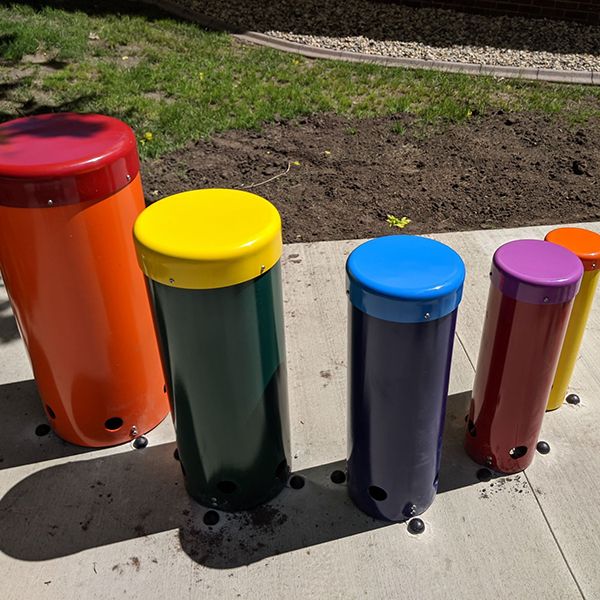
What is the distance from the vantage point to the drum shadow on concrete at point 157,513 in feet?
9.46

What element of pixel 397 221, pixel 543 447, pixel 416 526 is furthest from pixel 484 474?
pixel 397 221

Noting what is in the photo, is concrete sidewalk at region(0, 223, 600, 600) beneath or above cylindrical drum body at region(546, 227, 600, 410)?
beneath

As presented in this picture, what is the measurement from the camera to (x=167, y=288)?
2424 millimetres

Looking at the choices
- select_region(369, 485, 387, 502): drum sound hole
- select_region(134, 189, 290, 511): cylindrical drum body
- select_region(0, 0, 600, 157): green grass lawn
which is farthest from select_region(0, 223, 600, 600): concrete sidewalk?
select_region(0, 0, 600, 157): green grass lawn

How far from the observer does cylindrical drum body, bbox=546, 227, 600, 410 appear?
3098 millimetres

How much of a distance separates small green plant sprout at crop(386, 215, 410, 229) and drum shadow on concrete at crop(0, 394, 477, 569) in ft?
7.37

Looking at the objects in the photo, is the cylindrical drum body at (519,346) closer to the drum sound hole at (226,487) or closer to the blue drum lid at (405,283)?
the blue drum lid at (405,283)

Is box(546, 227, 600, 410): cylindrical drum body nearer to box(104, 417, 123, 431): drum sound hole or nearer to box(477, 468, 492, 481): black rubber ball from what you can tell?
box(477, 468, 492, 481): black rubber ball

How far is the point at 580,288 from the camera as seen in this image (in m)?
3.11

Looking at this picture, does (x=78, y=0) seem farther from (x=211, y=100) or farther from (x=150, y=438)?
(x=150, y=438)

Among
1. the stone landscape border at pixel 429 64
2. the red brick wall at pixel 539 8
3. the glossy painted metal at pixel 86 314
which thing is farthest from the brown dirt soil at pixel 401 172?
the red brick wall at pixel 539 8

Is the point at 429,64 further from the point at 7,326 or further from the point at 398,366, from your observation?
the point at 398,366

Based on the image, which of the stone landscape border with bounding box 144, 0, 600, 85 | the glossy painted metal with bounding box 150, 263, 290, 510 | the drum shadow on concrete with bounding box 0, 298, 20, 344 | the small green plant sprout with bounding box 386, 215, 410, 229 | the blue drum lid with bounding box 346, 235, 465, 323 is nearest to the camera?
the blue drum lid with bounding box 346, 235, 465, 323

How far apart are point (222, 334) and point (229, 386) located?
255 mm
